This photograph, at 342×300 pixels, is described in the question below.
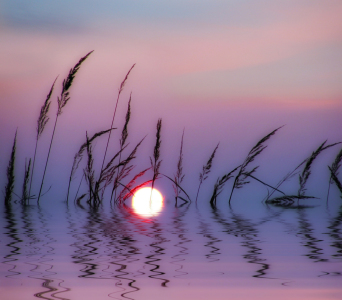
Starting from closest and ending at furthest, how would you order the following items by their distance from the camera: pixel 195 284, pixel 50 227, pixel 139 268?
pixel 195 284 → pixel 139 268 → pixel 50 227

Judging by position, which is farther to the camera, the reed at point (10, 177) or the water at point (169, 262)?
the reed at point (10, 177)

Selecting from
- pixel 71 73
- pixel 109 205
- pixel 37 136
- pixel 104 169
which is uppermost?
pixel 71 73

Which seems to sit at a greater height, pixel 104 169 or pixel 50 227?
pixel 104 169

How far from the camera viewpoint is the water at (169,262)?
104 centimetres

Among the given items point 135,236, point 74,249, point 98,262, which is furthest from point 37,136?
point 98,262

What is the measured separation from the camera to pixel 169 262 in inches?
54.9

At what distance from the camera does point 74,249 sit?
1634mm

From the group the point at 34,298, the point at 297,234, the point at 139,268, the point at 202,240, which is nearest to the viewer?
the point at 34,298

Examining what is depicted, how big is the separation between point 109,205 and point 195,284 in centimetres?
321

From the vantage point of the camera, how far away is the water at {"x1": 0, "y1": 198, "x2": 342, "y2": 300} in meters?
1.04

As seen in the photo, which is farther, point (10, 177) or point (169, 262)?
point (10, 177)

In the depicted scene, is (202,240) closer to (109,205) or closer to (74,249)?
(74,249)

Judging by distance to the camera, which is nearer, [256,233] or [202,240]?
[202,240]

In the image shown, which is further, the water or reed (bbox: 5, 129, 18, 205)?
reed (bbox: 5, 129, 18, 205)
